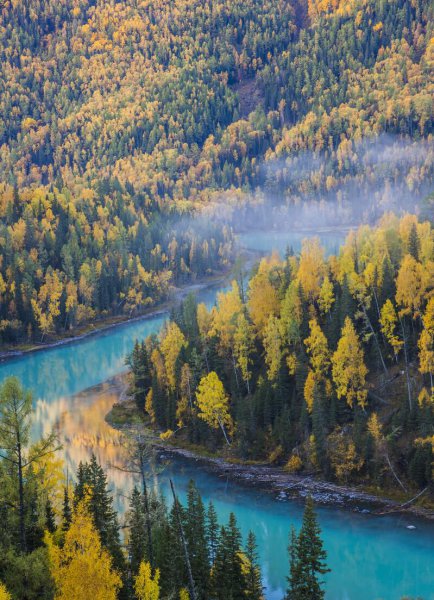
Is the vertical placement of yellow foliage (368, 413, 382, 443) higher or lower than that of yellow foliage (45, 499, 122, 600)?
lower

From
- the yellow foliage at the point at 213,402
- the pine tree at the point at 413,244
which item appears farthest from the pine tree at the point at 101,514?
the pine tree at the point at 413,244

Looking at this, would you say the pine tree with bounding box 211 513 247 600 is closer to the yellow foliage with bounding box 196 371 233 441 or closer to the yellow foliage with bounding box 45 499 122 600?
the yellow foliage with bounding box 45 499 122 600

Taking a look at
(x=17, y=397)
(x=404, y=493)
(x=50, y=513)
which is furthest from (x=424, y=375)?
(x=17, y=397)

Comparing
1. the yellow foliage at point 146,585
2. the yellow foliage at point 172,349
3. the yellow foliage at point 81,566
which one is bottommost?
the yellow foliage at point 172,349

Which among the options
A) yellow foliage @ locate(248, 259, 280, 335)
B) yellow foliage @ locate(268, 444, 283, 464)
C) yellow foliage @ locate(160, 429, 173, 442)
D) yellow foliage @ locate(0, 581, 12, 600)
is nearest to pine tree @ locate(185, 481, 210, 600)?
yellow foliage @ locate(0, 581, 12, 600)

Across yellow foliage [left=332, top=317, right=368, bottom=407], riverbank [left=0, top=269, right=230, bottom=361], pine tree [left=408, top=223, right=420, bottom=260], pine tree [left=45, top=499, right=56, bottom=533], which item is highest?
pine tree [left=408, top=223, right=420, bottom=260]

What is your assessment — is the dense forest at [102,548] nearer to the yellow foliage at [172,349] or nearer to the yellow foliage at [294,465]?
the yellow foliage at [294,465]

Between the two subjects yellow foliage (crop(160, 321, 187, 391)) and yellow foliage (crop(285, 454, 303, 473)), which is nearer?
yellow foliage (crop(285, 454, 303, 473))
